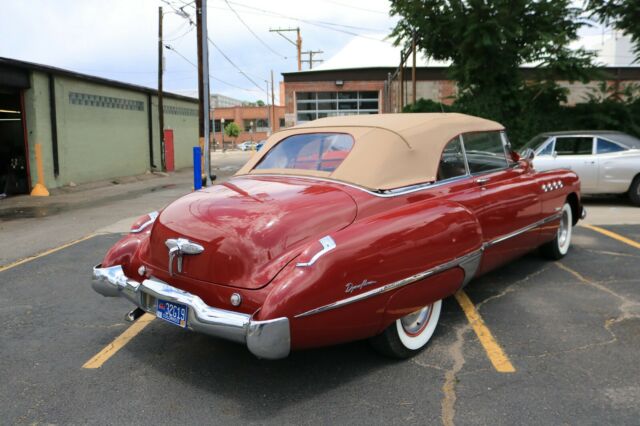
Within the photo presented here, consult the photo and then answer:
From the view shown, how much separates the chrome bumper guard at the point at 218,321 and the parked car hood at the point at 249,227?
151 millimetres

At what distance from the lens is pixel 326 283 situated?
9.41ft

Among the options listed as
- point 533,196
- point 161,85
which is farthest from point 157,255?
point 161,85

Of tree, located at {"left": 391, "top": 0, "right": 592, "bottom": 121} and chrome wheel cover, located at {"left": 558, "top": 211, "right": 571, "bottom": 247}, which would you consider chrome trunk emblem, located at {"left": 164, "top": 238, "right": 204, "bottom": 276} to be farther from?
tree, located at {"left": 391, "top": 0, "right": 592, "bottom": 121}

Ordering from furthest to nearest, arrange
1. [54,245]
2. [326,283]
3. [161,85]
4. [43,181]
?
[161,85], [43,181], [54,245], [326,283]

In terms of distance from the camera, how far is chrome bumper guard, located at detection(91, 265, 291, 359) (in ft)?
9.05

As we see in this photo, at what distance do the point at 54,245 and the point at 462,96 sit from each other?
13.3m

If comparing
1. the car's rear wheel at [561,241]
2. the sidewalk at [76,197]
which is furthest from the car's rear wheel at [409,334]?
the sidewalk at [76,197]

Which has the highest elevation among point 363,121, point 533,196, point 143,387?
point 363,121

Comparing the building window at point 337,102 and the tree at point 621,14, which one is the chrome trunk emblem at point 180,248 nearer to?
the tree at point 621,14

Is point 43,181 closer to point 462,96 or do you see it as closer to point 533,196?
point 462,96

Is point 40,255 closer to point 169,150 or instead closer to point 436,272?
point 436,272

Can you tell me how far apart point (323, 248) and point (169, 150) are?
25163 mm

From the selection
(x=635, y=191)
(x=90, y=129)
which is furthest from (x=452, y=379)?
(x=90, y=129)

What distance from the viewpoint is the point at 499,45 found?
1483 centimetres
